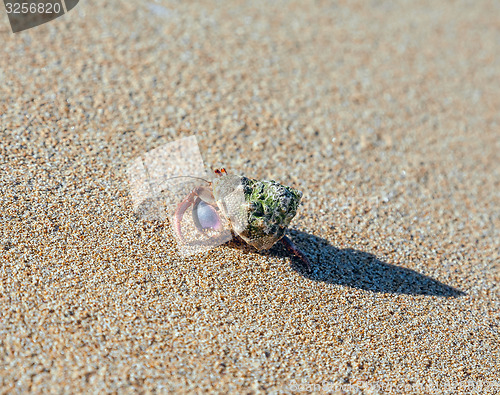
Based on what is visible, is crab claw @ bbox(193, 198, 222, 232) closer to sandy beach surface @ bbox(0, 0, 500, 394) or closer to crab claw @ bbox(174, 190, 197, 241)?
crab claw @ bbox(174, 190, 197, 241)

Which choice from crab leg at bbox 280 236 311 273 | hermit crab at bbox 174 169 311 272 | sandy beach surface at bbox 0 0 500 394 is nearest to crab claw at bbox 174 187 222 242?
hermit crab at bbox 174 169 311 272

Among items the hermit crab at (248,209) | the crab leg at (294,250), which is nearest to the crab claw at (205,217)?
the hermit crab at (248,209)

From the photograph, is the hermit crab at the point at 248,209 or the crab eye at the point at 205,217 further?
the crab eye at the point at 205,217

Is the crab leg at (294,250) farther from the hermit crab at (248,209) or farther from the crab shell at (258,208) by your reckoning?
the crab shell at (258,208)

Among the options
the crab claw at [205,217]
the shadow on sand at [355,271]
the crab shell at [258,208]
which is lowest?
the shadow on sand at [355,271]

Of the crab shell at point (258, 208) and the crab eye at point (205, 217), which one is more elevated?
the crab shell at point (258, 208)

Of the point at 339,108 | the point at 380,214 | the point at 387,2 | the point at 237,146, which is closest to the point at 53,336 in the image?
the point at 237,146
